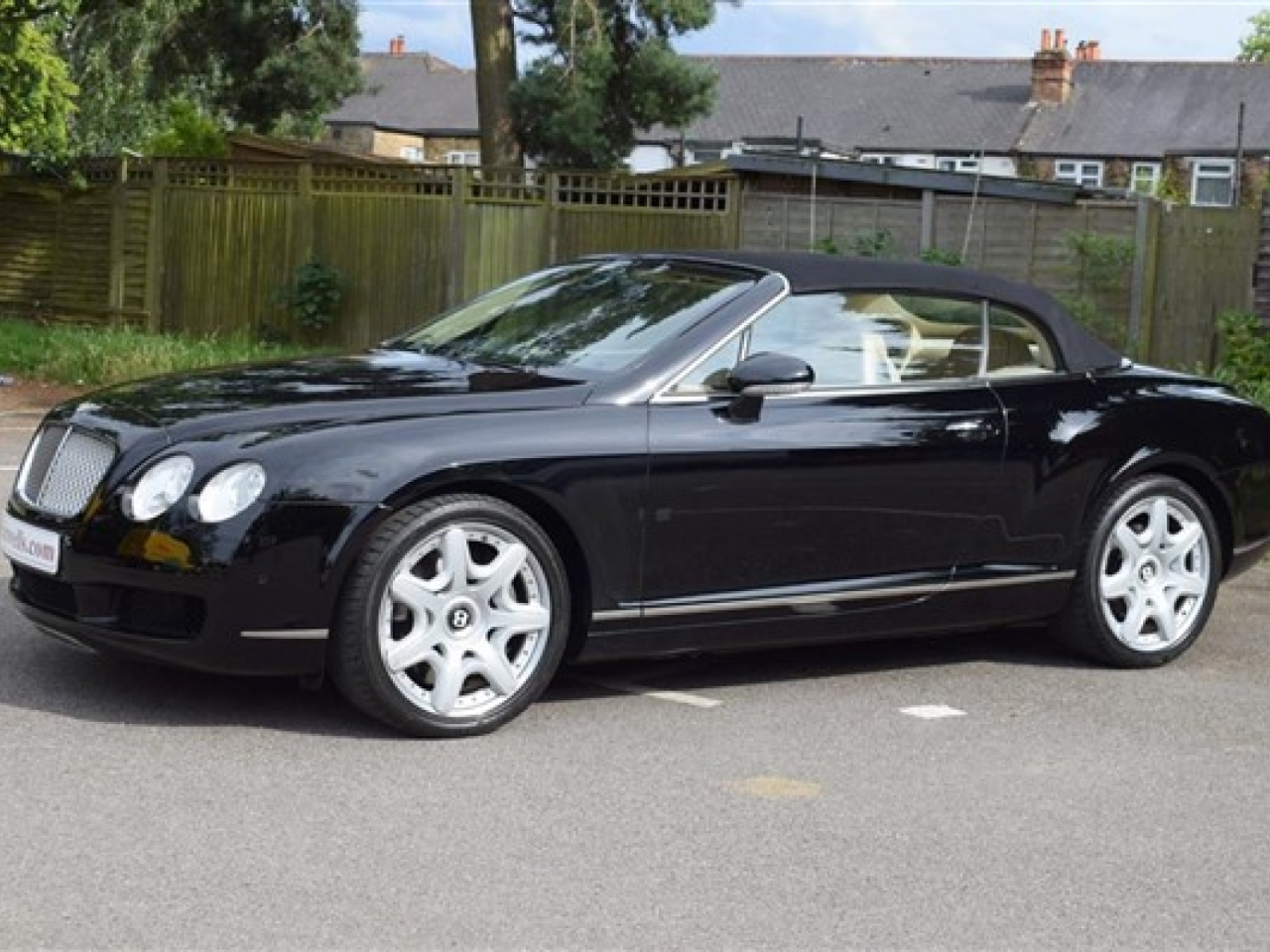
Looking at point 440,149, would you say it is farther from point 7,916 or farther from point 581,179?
point 7,916

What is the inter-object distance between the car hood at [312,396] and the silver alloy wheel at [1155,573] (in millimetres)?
2270

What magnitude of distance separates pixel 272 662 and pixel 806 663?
89.8 inches

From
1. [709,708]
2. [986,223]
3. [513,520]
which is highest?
[986,223]

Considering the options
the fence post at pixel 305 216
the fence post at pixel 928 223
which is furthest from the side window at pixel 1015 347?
the fence post at pixel 305 216

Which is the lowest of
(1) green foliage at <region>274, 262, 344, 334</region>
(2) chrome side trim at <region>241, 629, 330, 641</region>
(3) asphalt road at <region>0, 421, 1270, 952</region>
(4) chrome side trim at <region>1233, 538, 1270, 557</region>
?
(3) asphalt road at <region>0, 421, 1270, 952</region>

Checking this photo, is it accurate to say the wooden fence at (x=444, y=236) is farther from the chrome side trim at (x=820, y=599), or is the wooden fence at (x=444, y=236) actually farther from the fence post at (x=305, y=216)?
the chrome side trim at (x=820, y=599)

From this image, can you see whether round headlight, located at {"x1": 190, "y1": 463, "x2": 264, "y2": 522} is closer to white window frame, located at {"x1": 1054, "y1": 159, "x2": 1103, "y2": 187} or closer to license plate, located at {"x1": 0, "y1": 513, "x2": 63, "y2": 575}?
license plate, located at {"x1": 0, "y1": 513, "x2": 63, "y2": 575}

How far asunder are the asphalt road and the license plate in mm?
421

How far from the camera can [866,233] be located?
19281 mm

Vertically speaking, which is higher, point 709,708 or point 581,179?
point 581,179

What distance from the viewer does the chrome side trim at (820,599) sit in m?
6.22

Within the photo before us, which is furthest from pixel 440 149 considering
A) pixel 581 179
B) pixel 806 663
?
pixel 806 663

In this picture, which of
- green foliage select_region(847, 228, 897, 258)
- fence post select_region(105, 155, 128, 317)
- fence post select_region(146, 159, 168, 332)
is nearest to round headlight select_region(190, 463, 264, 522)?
green foliage select_region(847, 228, 897, 258)

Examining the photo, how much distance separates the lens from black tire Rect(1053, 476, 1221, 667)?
7266mm
